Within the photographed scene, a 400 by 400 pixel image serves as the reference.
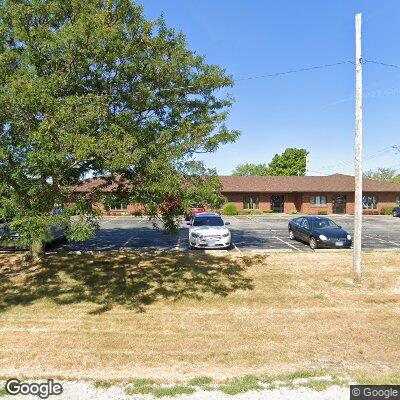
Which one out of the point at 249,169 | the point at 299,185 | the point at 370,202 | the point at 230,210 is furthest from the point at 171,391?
Result: the point at 249,169

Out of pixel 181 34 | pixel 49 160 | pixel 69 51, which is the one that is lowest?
pixel 49 160

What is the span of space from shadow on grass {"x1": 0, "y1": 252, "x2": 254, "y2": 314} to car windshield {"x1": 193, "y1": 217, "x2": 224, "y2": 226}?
8.29ft

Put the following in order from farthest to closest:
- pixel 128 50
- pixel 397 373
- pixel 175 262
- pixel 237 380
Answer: pixel 175 262, pixel 128 50, pixel 397 373, pixel 237 380

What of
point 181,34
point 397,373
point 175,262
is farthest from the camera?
point 175,262

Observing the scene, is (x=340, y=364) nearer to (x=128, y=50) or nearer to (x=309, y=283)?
(x=309, y=283)

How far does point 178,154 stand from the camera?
9.49 metres

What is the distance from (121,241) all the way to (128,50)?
12652mm

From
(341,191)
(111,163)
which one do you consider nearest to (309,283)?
(111,163)

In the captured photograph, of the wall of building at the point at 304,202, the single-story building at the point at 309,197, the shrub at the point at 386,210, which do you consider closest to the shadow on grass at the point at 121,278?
the wall of building at the point at 304,202

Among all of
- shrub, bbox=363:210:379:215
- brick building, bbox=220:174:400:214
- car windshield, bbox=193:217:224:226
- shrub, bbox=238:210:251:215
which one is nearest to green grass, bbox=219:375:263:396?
car windshield, bbox=193:217:224:226

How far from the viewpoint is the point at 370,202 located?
A: 4344 centimetres

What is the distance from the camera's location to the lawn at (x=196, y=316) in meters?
6.63

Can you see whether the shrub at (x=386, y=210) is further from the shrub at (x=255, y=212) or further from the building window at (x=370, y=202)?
the shrub at (x=255, y=212)

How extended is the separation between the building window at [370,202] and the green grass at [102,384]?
42.8 metres
